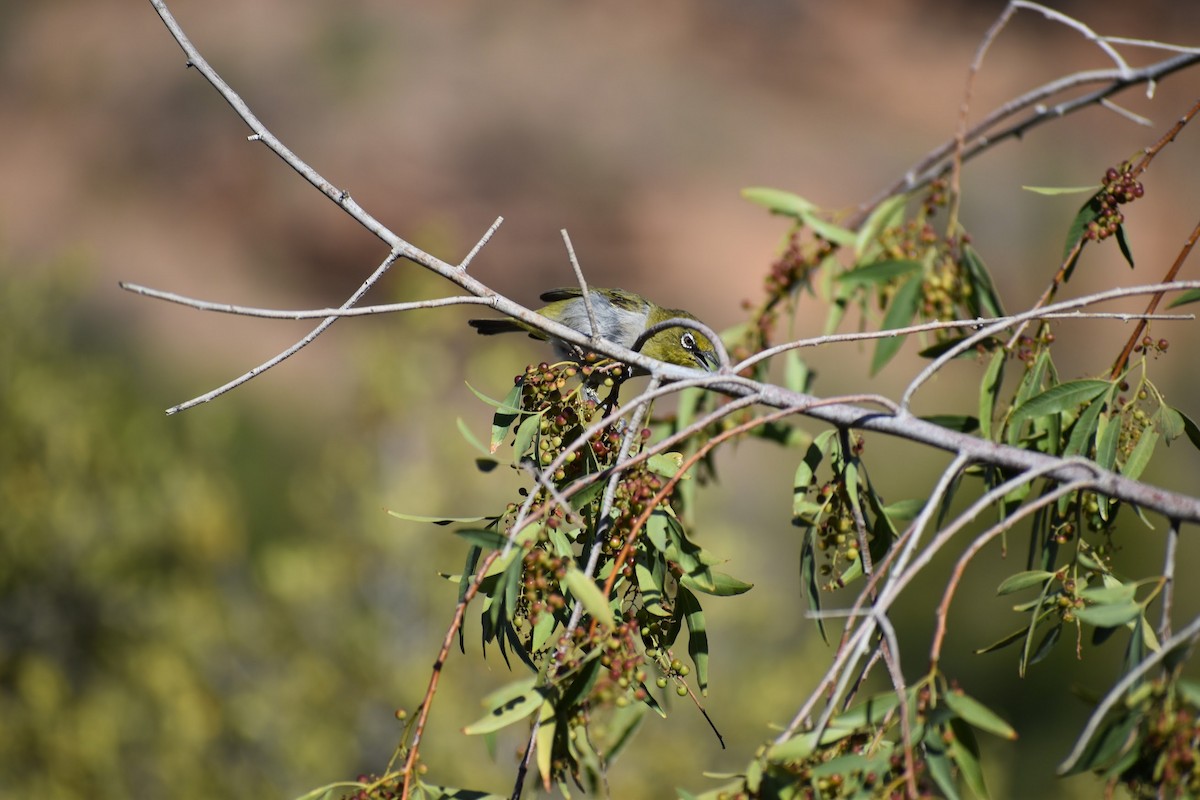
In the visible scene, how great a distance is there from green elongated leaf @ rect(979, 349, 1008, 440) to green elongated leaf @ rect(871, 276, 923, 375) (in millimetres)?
300

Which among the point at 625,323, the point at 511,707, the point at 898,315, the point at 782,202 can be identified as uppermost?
the point at 782,202

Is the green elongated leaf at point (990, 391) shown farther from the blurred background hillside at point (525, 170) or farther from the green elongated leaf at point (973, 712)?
the blurred background hillside at point (525, 170)

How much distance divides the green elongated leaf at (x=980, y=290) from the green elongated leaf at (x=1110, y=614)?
1.25 meters

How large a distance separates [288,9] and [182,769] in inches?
588

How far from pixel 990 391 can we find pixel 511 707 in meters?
1.17

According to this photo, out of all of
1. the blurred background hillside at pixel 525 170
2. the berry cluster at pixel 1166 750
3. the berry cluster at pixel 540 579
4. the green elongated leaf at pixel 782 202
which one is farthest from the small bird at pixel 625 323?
the blurred background hillside at pixel 525 170

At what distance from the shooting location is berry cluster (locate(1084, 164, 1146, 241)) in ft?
6.51

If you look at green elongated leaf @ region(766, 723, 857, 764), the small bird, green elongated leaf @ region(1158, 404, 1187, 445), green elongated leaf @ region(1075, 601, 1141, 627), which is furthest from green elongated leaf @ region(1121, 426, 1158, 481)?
the small bird

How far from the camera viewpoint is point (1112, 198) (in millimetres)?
1994

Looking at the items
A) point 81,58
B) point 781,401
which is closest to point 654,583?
point 781,401

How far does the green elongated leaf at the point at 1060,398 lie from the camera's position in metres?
1.85

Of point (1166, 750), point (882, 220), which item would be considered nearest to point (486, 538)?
point (1166, 750)

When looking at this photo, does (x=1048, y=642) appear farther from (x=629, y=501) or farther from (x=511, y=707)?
(x=511, y=707)

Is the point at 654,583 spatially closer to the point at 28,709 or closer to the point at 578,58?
the point at 28,709
